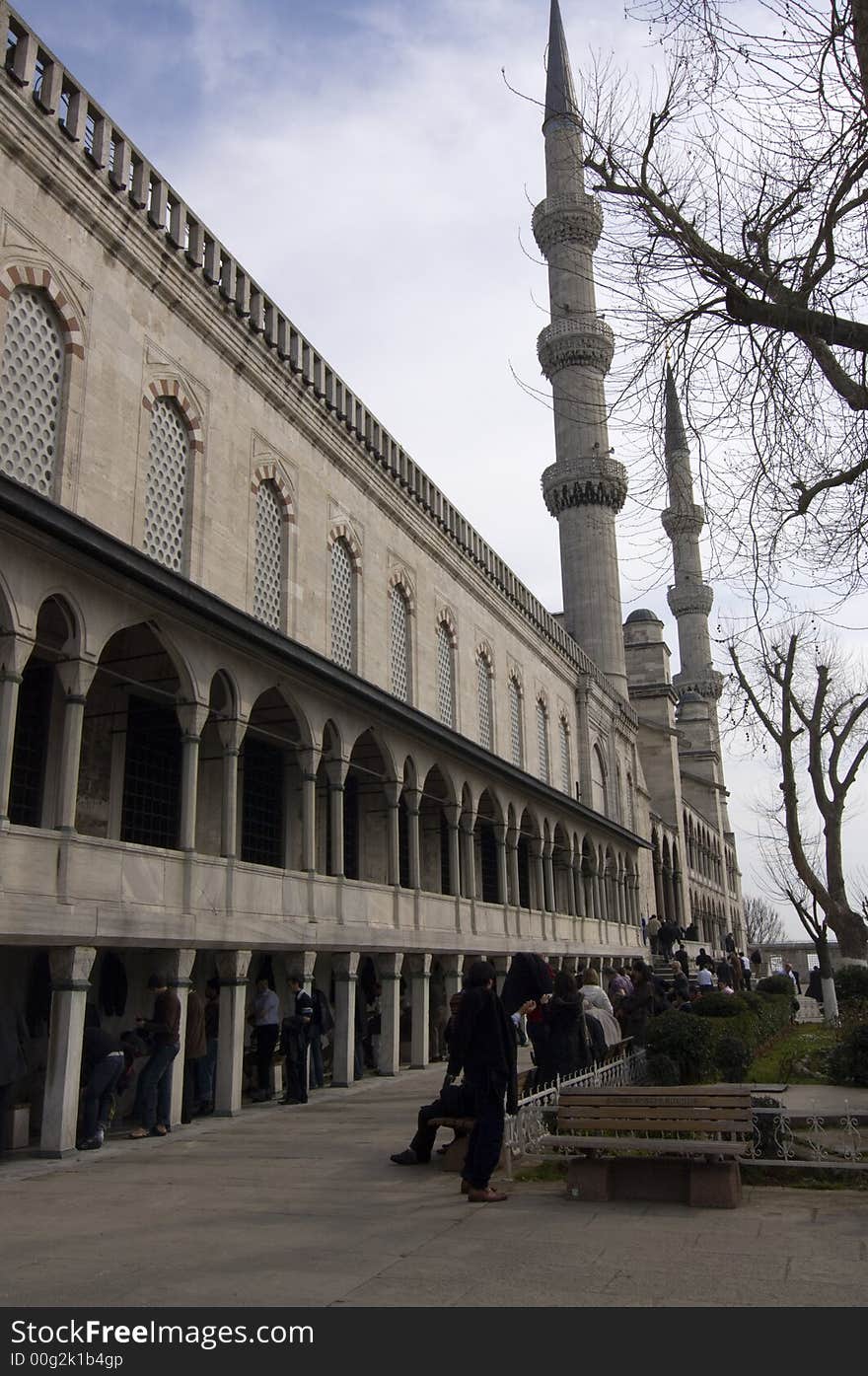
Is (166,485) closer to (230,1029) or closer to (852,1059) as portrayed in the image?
(230,1029)

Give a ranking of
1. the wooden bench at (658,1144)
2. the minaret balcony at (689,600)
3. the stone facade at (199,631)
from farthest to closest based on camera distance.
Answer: the minaret balcony at (689,600), the stone facade at (199,631), the wooden bench at (658,1144)

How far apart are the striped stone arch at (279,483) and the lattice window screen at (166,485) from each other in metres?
2.00

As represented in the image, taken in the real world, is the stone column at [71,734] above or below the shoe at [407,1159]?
above

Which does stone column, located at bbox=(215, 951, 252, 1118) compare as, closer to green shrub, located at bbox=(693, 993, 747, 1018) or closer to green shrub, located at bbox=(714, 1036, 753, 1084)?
green shrub, located at bbox=(714, 1036, 753, 1084)

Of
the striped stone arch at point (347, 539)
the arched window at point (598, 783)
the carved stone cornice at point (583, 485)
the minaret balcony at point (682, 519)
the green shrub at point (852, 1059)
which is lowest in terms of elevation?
the green shrub at point (852, 1059)

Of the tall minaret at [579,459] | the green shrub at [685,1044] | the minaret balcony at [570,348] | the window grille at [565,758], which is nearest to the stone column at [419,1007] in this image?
the green shrub at [685,1044]

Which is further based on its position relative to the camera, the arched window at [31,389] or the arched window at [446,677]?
the arched window at [446,677]

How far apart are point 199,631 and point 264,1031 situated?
5055mm

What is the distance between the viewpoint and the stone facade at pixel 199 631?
35.4 feet

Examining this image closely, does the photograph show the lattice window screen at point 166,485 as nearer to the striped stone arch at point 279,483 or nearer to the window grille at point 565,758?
the striped stone arch at point 279,483

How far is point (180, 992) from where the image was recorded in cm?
1168

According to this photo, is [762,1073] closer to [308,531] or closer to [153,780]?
[153,780]

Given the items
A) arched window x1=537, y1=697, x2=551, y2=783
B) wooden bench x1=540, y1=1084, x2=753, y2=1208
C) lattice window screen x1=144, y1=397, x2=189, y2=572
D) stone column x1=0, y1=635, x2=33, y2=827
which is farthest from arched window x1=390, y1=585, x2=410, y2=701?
wooden bench x1=540, y1=1084, x2=753, y2=1208

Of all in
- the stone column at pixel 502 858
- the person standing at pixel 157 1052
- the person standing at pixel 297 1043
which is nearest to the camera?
the person standing at pixel 157 1052
